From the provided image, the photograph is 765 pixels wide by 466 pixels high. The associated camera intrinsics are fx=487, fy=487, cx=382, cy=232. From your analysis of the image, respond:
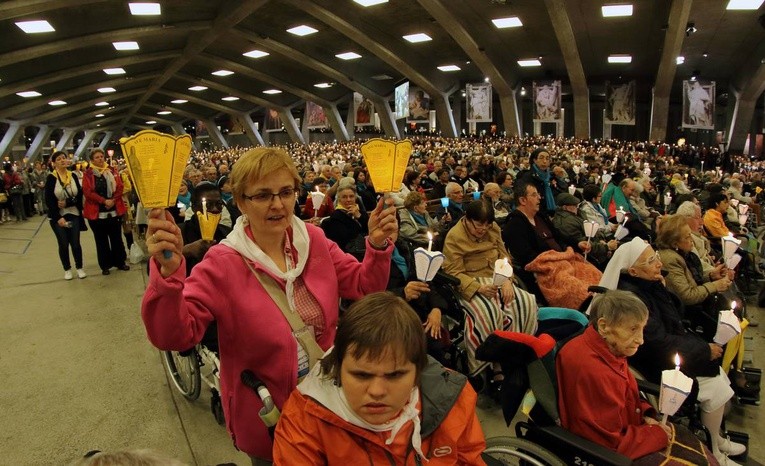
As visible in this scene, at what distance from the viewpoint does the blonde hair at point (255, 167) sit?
1.64 metres

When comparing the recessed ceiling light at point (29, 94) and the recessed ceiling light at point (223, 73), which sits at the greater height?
the recessed ceiling light at point (223, 73)

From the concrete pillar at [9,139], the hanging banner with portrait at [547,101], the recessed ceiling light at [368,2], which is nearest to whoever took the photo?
the recessed ceiling light at [368,2]

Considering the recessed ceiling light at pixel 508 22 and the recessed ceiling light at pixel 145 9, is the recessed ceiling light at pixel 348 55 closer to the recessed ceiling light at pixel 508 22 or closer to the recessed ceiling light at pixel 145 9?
the recessed ceiling light at pixel 508 22

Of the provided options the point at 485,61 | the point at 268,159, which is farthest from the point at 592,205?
the point at 485,61

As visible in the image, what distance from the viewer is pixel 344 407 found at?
150cm

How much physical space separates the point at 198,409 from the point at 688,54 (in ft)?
80.4

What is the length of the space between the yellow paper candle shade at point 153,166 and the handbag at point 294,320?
1.23 ft

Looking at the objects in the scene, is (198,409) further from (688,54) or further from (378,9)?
(688,54)

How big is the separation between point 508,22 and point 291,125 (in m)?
24.9

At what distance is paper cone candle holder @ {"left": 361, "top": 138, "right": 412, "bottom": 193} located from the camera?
83.9 inches

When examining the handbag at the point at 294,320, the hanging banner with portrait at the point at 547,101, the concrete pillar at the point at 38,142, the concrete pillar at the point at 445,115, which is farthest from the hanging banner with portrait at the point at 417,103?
the concrete pillar at the point at 38,142

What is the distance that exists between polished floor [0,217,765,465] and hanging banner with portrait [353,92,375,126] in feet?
89.5

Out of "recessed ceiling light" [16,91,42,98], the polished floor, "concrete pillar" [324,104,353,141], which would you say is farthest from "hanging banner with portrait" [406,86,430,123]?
the polished floor

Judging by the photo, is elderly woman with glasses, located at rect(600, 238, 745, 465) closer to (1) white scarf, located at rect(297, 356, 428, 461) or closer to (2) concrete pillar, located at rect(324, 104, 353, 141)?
(1) white scarf, located at rect(297, 356, 428, 461)
